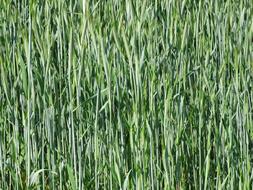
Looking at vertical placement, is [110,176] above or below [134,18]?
below

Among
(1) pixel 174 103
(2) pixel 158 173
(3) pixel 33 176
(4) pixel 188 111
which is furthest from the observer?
(4) pixel 188 111

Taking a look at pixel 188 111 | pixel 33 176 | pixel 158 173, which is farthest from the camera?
pixel 188 111

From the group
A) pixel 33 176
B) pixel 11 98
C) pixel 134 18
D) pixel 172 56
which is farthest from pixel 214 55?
pixel 33 176

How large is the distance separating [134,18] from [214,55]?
1.77 ft

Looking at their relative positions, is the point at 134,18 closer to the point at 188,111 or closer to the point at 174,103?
the point at 174,103

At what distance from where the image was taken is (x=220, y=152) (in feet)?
6.42

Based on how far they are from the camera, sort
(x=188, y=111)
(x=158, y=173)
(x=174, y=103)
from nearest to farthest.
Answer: (x=158, y=173)
(x=174, y=103)
(x=188, y=111)

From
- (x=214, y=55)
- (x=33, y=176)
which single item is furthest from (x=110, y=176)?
(x=214, y=55)

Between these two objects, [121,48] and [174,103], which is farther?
[174,103]

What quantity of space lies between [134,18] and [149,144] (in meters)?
0.32

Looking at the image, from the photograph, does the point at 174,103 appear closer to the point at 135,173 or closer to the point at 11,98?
the point at 135,173

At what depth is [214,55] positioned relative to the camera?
219 centimetres

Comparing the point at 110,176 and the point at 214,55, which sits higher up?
the point at 214,55

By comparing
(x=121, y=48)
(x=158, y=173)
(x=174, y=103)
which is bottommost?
(x=158, y=173)
